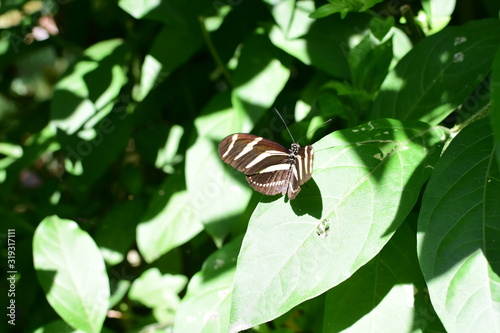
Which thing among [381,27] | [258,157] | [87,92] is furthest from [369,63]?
[87,92]

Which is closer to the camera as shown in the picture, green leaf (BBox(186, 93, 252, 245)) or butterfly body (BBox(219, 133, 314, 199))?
butterfly body (BBox(219, 133, 314, 199))

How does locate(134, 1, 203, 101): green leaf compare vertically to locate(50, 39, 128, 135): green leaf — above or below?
above

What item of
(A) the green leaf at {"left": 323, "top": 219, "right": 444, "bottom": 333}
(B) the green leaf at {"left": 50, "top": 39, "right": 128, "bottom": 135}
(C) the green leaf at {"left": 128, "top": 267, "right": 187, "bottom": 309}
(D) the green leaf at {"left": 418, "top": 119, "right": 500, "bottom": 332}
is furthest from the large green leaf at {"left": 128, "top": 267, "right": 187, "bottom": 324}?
(D) the green leaf at {"left": 418, "top": 119, "right": 500, "bottom": 332}

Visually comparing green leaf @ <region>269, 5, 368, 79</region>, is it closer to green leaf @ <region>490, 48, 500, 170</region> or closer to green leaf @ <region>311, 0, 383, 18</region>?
green leaf @ <region>311, 0, 383, 18</region>

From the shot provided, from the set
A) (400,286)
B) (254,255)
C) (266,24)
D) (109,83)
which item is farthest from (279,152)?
(109,83)

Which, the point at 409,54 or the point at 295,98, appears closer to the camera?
the point at 409,54

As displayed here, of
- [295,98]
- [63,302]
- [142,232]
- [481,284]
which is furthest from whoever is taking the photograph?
[295,98]

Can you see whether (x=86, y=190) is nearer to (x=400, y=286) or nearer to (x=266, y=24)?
(x=266, y=24)

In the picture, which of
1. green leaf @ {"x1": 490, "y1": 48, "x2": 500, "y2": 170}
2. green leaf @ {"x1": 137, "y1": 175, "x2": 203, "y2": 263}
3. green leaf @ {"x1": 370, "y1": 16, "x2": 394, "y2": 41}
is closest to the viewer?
green leaf @ {"x1": 490, "y1": 48, "x2": 500, "y2": 170}

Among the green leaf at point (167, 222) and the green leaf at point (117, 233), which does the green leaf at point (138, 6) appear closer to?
the green leaf at point (167, 222)
